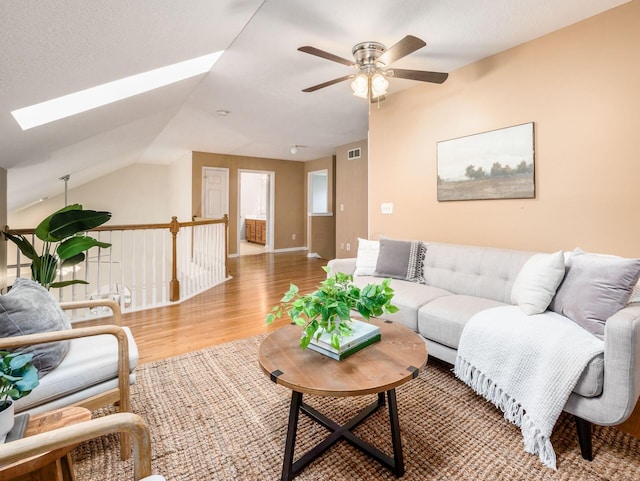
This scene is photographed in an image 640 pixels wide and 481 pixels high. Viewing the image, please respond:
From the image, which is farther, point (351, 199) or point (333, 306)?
point (351, 199)

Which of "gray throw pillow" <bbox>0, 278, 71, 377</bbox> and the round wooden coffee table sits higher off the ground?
"gray throw pillow" <bbox>0, 278, 71, 377</bbox>

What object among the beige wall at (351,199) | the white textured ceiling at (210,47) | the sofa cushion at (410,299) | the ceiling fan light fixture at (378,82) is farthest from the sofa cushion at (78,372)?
the beige wall at (351,199)

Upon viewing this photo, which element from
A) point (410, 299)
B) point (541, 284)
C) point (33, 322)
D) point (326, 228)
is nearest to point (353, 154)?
point (326, 228)

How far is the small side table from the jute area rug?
1.57 feet

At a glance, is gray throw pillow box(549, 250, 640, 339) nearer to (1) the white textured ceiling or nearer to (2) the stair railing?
(1) the white textured ceiling

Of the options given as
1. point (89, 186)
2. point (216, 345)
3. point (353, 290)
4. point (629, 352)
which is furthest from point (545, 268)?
point (89, 186)

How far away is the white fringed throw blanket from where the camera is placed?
1464 mm

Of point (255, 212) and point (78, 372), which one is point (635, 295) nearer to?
point (78, 372)

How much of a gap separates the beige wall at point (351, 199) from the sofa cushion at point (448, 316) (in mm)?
3837

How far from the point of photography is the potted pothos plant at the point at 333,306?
1.40m

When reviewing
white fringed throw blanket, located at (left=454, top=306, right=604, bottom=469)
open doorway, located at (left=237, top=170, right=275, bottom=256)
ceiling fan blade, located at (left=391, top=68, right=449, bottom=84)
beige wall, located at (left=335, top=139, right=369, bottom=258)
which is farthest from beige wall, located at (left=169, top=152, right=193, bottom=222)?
white fringed throw blanket, located at (left=454, top=306, right=604, bottom=469)

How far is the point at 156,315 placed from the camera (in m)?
3.42

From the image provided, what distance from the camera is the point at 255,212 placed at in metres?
10.8

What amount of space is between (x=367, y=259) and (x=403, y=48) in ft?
5.94
